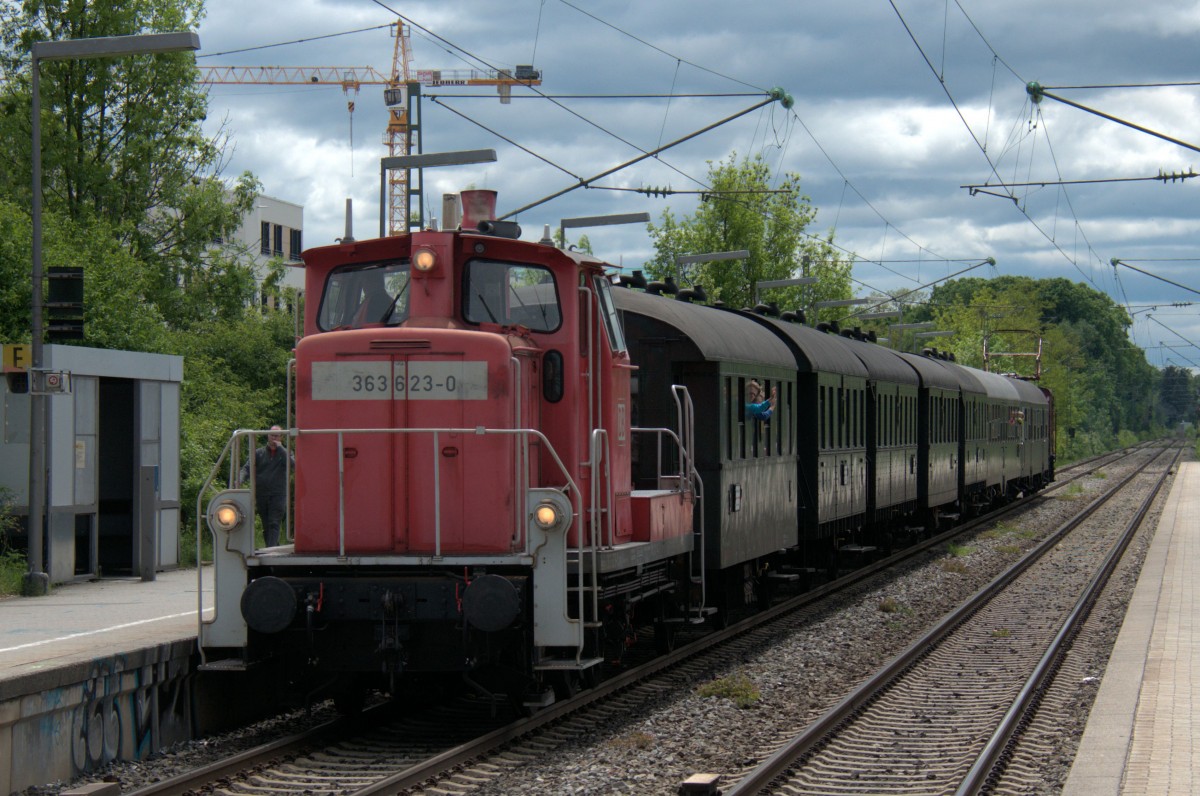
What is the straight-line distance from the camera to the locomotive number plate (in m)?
9.48

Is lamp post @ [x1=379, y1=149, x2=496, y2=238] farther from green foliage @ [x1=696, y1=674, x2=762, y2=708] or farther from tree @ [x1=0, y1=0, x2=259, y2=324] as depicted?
tree @ [x1=0, y1=0, x2=259, y2=324]

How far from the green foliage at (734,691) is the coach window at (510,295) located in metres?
3.34

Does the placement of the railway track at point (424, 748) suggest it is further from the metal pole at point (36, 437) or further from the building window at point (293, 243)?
the building window at point (293, 243)

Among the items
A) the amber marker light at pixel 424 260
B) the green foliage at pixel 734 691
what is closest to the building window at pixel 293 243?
the green foliage at pixel 734 691

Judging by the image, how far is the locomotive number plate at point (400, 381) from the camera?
31.1 ft

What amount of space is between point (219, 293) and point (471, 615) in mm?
25058

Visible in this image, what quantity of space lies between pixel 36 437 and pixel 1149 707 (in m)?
11.1

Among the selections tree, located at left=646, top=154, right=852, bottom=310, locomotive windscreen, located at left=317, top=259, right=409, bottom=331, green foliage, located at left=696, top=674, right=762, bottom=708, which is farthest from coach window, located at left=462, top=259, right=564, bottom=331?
tree, located at left=646, top=154, right=852, bottom=310

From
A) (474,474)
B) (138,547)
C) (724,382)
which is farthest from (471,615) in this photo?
(138,547)

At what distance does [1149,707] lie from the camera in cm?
1030

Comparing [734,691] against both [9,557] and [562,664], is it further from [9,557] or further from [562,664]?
[9,557]

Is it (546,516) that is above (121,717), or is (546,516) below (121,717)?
above

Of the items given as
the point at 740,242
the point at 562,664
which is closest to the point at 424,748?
the point at 562,664

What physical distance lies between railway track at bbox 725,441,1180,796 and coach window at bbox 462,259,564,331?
3.49m
